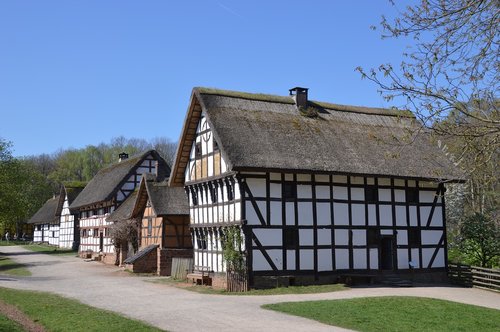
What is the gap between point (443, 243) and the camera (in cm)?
2906

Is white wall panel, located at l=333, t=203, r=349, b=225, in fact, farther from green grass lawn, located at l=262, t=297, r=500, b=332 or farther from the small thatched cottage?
the small thatched cottage

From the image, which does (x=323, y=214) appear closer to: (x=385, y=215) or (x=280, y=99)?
(x=385, y=215)

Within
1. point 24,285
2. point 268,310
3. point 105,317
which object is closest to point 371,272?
point 268,310

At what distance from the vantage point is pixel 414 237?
28281 millimetres

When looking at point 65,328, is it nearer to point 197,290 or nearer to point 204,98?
point 197,290

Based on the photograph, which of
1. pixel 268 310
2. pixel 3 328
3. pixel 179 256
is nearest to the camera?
pixel 3 328

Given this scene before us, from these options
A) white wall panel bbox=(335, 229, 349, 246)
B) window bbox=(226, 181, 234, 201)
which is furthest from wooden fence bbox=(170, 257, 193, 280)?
white wall panel bbox=(335, 229, 349, 246)

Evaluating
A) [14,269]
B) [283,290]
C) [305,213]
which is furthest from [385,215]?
[14,269]

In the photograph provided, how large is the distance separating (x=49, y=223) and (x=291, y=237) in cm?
5751

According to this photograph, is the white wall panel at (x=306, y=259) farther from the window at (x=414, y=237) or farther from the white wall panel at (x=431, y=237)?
the white wall panel at (x=431, y=237)

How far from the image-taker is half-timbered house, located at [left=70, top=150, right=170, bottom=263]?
4438cm

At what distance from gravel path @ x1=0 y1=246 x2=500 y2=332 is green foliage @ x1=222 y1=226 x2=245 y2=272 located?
227 centimetres

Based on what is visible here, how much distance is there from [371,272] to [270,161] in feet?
26.0

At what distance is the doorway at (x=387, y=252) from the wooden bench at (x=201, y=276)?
349 inches
